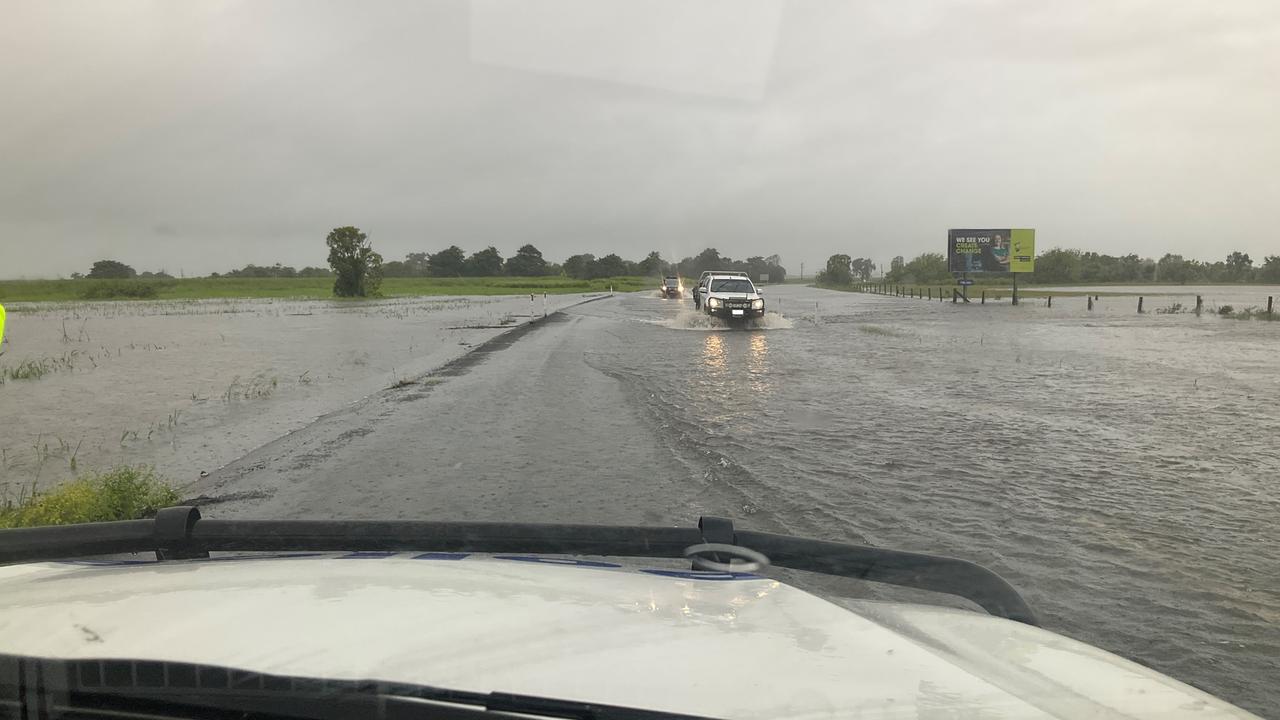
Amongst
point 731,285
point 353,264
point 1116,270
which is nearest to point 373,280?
point 353,264

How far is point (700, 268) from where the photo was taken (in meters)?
180

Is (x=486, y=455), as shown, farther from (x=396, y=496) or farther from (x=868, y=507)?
(x=868, y=507)

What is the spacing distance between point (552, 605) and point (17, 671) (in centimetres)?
115

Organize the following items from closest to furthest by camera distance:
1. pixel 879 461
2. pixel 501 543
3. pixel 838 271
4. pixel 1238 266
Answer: pixel 501 543, pixel 879 461, pixel 1238 266, pixel 838 271

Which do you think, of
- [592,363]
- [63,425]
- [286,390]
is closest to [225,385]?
[286,390]

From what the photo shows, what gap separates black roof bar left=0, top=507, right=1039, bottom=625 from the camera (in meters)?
2.42

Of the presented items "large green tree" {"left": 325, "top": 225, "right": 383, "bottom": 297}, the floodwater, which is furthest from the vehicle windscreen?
"large green tree" {"left": 325, "top": 225, "right": 383, "bottom": 297}

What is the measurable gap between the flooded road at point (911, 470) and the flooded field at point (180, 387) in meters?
1.03

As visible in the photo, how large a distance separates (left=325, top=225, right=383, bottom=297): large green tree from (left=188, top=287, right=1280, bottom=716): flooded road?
2188 inches

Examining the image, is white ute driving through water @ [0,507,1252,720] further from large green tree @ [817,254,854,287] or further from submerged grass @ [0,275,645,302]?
large green tree @ [817,254,854,287]

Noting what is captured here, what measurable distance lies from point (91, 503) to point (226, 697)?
16.6ft

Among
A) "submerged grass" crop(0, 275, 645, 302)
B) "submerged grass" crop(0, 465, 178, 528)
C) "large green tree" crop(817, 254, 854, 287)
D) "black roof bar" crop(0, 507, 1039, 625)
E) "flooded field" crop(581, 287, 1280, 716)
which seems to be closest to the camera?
"black roof bar" crop(0, 507, 1039, 625)

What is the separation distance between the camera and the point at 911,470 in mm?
6711

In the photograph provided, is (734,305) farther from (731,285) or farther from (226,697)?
(226,697)
